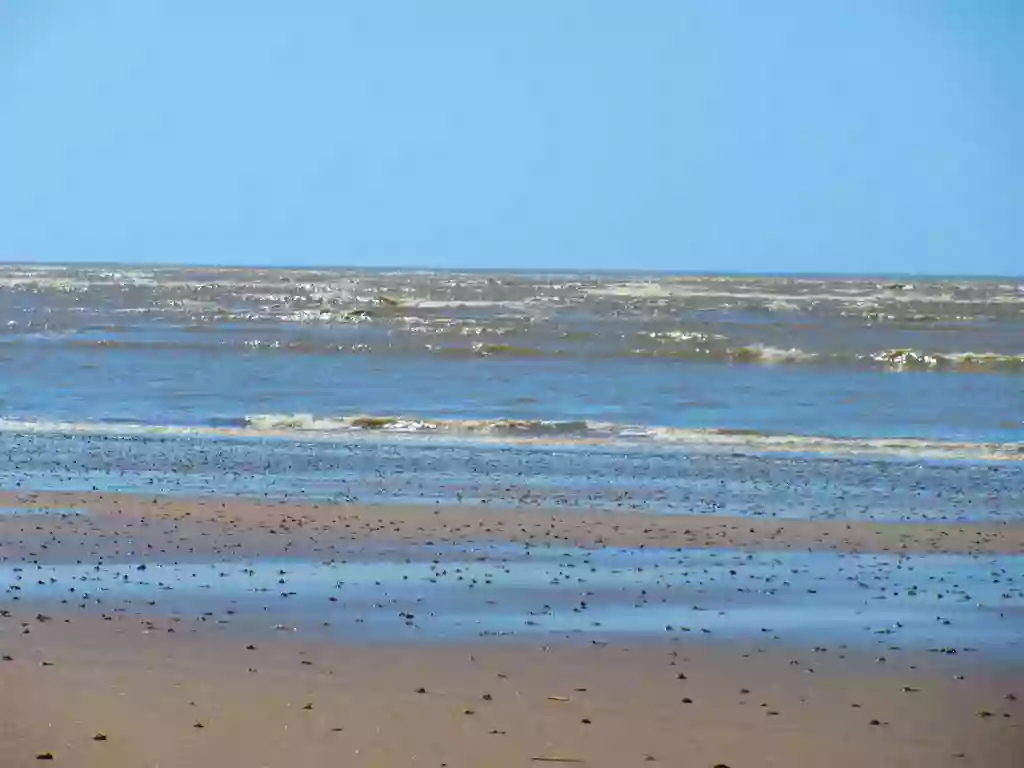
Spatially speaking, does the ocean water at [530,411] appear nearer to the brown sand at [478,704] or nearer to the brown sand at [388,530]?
the brown sand at [388,530]

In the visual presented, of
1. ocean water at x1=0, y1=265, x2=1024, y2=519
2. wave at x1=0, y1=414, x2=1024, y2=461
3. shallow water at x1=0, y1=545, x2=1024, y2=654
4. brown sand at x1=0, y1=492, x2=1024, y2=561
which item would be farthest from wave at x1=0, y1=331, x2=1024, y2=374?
shallow water at x1=0, y1=545, x2=1024, y2=654

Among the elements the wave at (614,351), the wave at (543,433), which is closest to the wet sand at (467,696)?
the wave at (543,433)

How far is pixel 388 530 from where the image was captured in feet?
34.8

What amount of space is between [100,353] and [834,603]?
24480 millimetres

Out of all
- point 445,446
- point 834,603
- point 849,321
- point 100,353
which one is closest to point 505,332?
point 100,353

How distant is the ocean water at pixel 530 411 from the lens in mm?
13281

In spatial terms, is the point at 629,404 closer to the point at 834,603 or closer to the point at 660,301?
the point at 834,603

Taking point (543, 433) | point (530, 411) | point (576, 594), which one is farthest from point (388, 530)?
point (530, 411)

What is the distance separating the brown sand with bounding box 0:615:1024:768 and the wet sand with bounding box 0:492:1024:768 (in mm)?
13

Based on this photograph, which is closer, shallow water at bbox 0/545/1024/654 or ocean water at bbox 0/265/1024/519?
shallow water at bbox 0/545/1024/654

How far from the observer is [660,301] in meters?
61.5

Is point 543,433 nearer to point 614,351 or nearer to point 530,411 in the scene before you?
point 530,411

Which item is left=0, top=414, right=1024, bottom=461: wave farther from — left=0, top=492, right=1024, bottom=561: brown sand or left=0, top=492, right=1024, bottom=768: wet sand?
left=0, top=492, right=1024, bottom=768: wet sand

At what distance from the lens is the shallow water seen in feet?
25.1
